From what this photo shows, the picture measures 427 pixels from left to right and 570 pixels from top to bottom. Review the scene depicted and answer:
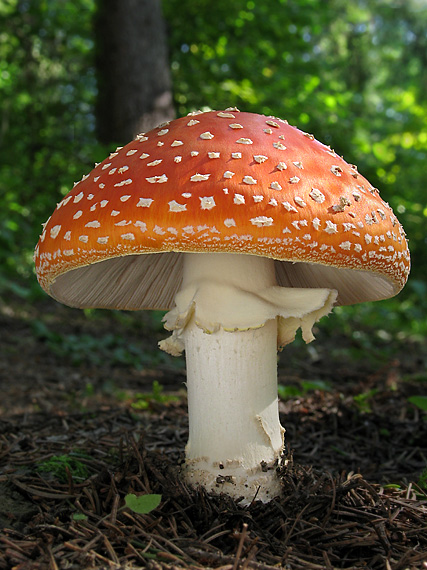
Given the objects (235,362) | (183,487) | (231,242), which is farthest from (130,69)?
(183,487)

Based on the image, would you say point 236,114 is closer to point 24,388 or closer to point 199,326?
point 199,326

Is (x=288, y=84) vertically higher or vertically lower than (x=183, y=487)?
higher

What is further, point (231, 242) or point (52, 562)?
point (231, 242)

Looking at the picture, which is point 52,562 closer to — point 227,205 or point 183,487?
point 183,487

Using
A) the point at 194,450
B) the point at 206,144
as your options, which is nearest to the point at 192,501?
the point at 194,450

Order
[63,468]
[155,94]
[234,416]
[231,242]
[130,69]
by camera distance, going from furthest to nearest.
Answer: [130,69] → [155,94] → [63,468] → [234,416] → [231,242]

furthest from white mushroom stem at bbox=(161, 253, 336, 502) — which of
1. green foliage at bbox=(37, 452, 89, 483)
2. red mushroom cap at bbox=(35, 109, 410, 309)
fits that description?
green foliage at bbox=(37, 452, 89, 483)
